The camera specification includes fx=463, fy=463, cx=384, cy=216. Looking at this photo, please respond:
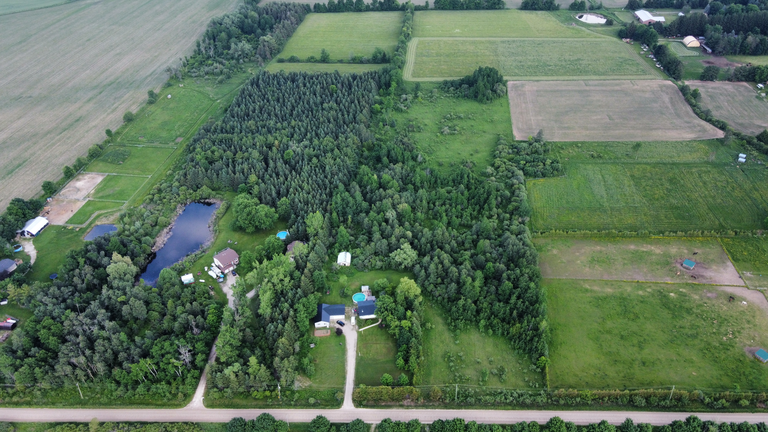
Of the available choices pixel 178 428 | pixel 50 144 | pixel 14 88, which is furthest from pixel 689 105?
pixel 14 88

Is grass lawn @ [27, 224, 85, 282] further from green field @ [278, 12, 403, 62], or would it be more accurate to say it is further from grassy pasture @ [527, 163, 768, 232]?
green field @ [278, 12, 403, 62]

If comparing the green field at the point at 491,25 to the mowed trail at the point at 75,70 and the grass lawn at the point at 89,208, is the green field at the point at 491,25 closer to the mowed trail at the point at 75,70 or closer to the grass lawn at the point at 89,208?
the mowed trail at the point at 75,70

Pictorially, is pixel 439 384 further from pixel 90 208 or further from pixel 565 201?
pixel 90 208

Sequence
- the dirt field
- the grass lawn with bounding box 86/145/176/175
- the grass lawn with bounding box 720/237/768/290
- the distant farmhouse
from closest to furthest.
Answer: the grass lawn with bounding box 720/237/768/290, the grass lawn with bounding box 86/145/176/175, the dirt field, the distant farmhouse

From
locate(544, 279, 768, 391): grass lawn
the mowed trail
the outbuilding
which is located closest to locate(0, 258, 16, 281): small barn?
the outbuilding

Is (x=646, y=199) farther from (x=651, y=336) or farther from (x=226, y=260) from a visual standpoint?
(x=226, y=260)

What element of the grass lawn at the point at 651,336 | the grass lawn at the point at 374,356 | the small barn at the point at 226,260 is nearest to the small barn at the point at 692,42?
the grass lawn at the point at 651,336
